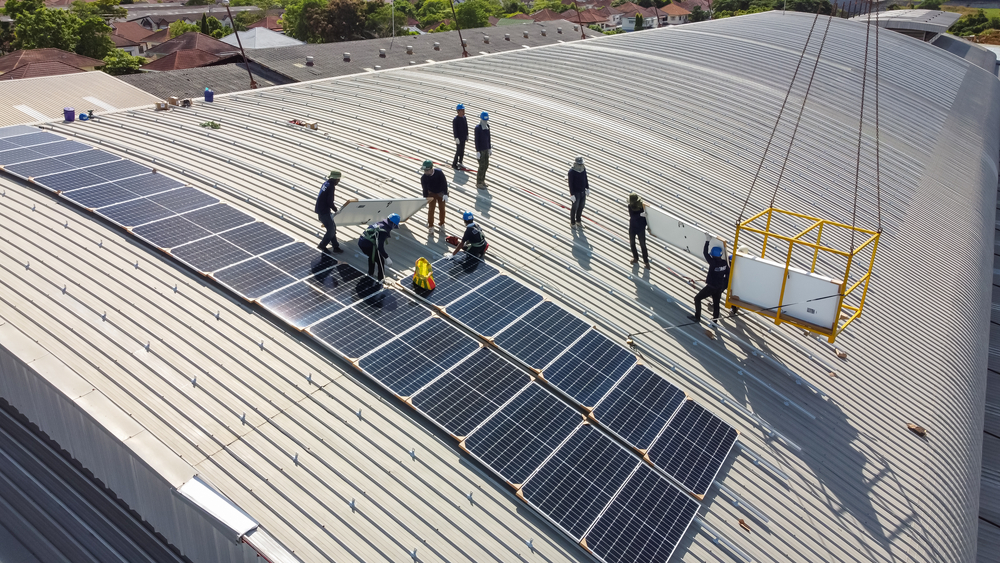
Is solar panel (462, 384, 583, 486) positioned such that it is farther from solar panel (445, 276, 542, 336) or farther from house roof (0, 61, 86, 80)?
house roof (0, 61, 86, 80)

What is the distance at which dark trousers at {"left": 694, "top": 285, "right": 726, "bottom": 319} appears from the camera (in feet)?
46.4

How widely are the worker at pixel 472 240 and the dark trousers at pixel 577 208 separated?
3.29 m

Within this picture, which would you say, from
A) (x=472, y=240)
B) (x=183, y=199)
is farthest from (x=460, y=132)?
(x=183, y=199)

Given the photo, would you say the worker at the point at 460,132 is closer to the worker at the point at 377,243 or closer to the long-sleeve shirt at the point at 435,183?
the long-sleeve shirt at the point at 435,183

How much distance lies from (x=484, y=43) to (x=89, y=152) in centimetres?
5286

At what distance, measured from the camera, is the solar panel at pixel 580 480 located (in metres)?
9.79

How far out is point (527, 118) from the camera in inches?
949

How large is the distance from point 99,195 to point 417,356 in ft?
28.3

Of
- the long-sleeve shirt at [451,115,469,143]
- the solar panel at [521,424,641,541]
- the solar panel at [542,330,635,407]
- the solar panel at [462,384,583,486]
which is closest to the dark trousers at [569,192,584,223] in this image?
the long-sleeve shirt at [451,115,469,143]

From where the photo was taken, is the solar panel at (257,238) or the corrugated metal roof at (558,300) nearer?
the corrugated metal roof at (558,300)

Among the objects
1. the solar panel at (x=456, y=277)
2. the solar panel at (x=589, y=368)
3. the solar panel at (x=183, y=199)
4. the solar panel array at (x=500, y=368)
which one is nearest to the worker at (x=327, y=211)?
the solar panel array at (x=500, y=368)

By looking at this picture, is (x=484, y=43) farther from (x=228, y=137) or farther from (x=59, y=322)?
(x=59, y=322)

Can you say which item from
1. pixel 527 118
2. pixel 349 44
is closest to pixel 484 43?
pixel 349 44

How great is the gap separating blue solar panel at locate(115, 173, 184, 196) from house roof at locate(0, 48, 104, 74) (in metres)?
48.9
